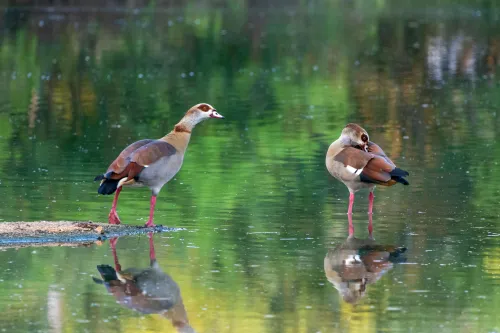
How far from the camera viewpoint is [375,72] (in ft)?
125

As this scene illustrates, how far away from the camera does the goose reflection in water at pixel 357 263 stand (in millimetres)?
11328

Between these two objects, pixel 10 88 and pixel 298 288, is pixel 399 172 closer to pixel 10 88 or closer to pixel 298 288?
pixel 298 288

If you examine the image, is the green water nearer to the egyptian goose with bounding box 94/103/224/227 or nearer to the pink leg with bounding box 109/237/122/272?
the pink leg with bounding box 109/237/122/272

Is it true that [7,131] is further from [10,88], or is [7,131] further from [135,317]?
[135,317]

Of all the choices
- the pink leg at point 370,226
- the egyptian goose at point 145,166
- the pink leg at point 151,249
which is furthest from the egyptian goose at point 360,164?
the pink leg at point 151,249

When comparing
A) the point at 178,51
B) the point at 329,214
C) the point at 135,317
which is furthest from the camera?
the point at 178,51

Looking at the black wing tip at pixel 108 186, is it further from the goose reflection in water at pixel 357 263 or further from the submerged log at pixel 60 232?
the goose reflection in water at pixel 357 263

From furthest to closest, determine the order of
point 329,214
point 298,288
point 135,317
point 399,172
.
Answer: point 329,214 < point 399,172 < point 298,288 < point 135,317

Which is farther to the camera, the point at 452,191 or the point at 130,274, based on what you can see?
the point at 452,191

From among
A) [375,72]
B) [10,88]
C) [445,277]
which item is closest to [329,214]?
[445,277]

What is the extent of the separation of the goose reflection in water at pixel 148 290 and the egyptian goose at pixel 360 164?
10.1 ft

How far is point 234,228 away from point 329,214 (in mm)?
1543

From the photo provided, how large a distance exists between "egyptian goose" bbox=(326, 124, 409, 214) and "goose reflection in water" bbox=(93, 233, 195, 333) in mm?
3069

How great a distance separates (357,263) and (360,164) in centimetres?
235
